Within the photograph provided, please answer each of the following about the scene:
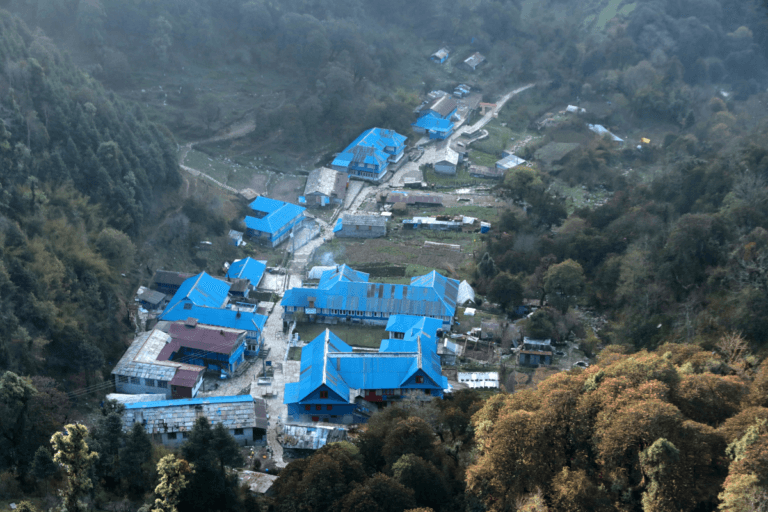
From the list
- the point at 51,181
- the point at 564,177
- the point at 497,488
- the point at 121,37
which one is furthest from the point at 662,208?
the point at 121,37

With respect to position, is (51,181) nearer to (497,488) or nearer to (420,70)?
(497,488)

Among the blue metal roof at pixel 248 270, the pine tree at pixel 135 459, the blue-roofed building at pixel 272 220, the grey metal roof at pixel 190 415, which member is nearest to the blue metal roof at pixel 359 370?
the grey metal roof at pixel 190 415

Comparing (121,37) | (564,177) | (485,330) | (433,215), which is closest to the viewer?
(485,330)

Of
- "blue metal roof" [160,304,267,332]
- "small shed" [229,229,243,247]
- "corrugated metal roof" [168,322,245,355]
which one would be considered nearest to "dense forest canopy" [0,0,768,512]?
"small shed" [229,229,243,247]

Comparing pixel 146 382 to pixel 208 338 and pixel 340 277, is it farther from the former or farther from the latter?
pixel 340 277

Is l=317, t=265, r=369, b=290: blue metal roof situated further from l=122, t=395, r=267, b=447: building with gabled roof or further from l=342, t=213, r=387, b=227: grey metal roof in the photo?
l=122, t=395, r=267, b=447: building with gabled roof

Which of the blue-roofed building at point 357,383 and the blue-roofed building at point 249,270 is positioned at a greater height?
the blue-roofed building at point 249,270

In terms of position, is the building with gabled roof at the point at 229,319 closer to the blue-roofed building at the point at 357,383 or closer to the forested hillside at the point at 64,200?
the forested hillside at the point at 64,200
